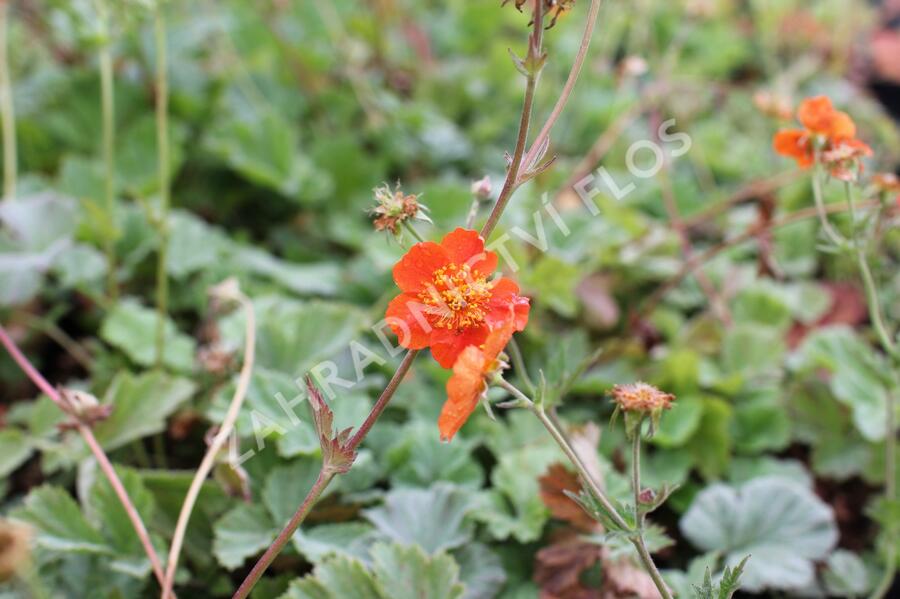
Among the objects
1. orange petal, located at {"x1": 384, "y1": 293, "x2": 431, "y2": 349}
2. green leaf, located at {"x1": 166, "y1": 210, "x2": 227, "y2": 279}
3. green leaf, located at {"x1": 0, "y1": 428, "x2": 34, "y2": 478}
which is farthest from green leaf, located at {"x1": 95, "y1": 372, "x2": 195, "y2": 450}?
orange petal, located at {"x1": 384, "y1": 293, "x2": 431, "y2": 349}

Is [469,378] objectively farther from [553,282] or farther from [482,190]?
[553,282]

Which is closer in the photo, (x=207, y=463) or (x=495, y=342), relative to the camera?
(x=495, y=342)

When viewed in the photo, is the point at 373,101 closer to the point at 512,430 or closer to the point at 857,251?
the point at 512,430

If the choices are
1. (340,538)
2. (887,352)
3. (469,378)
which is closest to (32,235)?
(340,538)

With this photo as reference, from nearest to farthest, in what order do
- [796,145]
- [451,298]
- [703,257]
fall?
1. [451,298]
2. [796,145]
3. [703,257]

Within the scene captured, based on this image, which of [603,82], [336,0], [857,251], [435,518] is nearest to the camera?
[857,251]

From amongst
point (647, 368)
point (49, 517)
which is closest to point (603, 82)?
point (647, 368)
